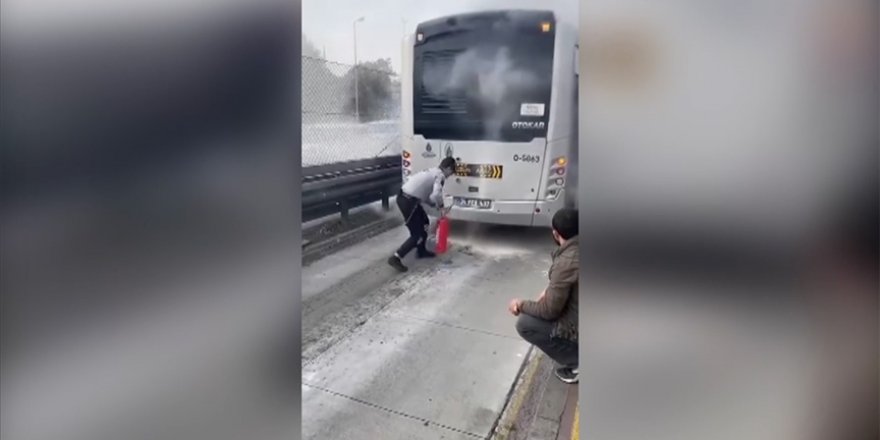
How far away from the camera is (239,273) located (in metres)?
0.55

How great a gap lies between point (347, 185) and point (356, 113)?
684 mm

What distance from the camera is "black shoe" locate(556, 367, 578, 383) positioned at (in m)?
2.24

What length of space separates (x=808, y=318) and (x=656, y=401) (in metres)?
0.18

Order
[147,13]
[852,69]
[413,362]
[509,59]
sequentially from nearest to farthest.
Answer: [147,13]
[852,69]
[413,362]
[509,59]

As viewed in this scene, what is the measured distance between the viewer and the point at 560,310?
2.10 metres

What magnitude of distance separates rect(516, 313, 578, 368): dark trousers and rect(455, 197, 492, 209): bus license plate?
2.37 m

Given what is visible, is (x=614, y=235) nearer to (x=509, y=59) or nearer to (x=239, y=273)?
(x=239, y=273)

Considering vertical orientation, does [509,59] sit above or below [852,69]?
above

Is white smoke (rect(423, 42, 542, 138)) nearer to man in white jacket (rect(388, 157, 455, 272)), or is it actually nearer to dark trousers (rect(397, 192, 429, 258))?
man in white jacket (rect(388, 157, 455, 272))

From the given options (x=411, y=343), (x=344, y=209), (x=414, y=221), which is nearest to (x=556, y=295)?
(x=411, y=343)

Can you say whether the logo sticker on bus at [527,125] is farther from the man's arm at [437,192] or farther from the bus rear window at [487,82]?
the man's arm at [437,192]

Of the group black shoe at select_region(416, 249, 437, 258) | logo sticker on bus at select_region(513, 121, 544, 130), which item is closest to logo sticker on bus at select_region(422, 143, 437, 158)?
logo sticker on bus at select_region(513, 121, 544, 130)

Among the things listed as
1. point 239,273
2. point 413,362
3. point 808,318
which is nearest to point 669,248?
point 808,318

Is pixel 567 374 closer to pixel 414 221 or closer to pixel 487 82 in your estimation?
pixel 414 221
